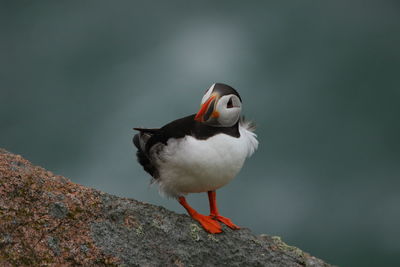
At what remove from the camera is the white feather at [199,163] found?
5406mm

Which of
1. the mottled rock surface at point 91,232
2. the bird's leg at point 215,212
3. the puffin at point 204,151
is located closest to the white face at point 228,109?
the puffin at point 204,151

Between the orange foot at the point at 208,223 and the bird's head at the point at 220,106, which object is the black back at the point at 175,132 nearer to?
the bird's head at the point at 220,106

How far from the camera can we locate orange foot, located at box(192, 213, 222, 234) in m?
5.32

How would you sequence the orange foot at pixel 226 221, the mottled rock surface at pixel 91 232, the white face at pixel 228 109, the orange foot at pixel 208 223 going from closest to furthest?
the mottled rock surface at pixel 91 232 < the orange foot at pixel 208 223 < the white face at pixel 228 109 < the orange foot at pixel 226 221

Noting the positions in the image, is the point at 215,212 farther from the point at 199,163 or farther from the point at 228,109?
the point at 228,109

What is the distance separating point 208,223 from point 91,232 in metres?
1.40

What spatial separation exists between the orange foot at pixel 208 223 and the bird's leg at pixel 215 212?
7.3 inches

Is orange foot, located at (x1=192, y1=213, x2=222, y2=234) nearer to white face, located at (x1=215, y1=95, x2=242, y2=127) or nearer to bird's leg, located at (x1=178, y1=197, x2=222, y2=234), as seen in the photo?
bird's leg, located at (x1=178, y1=197, x2=222, y2=234)

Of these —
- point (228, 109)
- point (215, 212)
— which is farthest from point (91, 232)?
point (228, 109)

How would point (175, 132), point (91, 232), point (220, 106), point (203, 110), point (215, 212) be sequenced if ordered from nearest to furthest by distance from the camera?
point (91, 232)
point (203, 110)
point (220, 106)
point (175, 132)
point (215, 212)

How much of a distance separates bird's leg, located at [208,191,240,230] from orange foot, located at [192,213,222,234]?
187 mm

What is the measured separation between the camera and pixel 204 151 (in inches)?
212

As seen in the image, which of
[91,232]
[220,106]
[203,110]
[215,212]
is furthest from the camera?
[215,212]

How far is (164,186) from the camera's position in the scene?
18.9 feet
